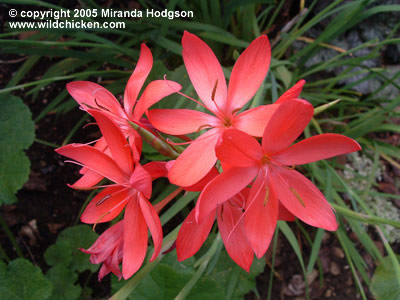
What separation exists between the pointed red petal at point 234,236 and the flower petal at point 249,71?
0.80 feet

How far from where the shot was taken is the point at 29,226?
5.04 ft

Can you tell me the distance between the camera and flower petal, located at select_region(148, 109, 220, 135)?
765 millimetres

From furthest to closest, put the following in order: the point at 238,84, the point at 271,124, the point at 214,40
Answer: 1. the point at 214,40
2. the point at 238,84
3. the point at 271,124

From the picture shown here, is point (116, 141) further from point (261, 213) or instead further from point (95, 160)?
point (261, 213)

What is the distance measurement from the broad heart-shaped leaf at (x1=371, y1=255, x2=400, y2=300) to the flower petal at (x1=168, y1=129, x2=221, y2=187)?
70 cm

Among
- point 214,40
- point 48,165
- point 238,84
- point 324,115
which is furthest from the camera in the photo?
point 324,115

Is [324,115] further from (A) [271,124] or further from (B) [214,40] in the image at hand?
(A) [271,124]

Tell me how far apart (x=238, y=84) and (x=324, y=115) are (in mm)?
1035

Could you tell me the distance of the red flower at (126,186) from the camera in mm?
665

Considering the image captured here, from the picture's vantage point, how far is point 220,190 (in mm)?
635

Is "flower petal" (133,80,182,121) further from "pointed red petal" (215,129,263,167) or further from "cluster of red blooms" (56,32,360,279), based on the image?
"pointed red petal" (215,129,263,167)

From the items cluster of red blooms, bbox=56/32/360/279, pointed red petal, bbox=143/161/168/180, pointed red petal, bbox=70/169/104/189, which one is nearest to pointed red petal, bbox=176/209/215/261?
cluster of red blooms, bbox=56/32/360/279

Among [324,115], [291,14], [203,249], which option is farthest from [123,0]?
[203,249]

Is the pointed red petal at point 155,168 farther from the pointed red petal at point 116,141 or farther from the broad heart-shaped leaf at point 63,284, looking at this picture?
the broad heart-shaped leaf at point 63,284
